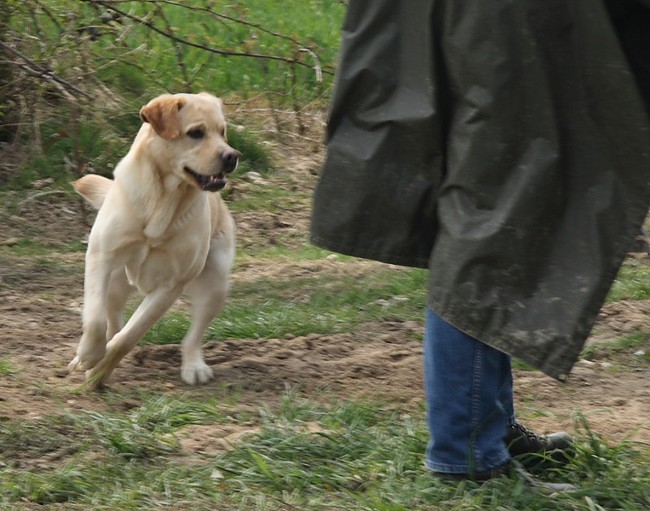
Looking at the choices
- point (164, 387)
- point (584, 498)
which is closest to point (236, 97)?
point (164, 387)

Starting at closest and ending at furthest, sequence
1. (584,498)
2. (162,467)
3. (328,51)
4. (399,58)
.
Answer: (399,58)
(584,498)
(162,467)
(328,51)

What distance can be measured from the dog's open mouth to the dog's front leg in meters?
0.46

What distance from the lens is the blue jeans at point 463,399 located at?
10.1 ft

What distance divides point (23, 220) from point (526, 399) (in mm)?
4178

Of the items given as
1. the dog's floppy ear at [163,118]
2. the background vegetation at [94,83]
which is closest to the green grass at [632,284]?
the dog's floppy ear at [163,118]

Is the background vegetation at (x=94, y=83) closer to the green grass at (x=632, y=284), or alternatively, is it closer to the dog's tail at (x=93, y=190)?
the dog's tail at (x=93, y=190)

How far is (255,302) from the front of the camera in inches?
246

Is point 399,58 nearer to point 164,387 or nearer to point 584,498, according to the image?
point 584,498

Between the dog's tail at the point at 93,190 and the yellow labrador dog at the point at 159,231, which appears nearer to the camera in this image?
the yellow labrador dog at the point at 159,231

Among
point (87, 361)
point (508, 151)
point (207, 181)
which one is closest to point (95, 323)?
point (87, 361)

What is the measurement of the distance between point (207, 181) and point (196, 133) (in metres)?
0.24

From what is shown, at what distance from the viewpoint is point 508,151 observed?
2.88 metres

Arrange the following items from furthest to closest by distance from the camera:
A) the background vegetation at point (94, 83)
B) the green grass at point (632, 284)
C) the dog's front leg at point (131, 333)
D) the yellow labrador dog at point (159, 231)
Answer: the background vegetation at point (94, 83) < the green grass at point (632, 284) < the yellow labrador dog at point (159, 231) < the dog's front leg at point (131, 333)

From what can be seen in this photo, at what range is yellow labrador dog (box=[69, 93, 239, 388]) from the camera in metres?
4.82
